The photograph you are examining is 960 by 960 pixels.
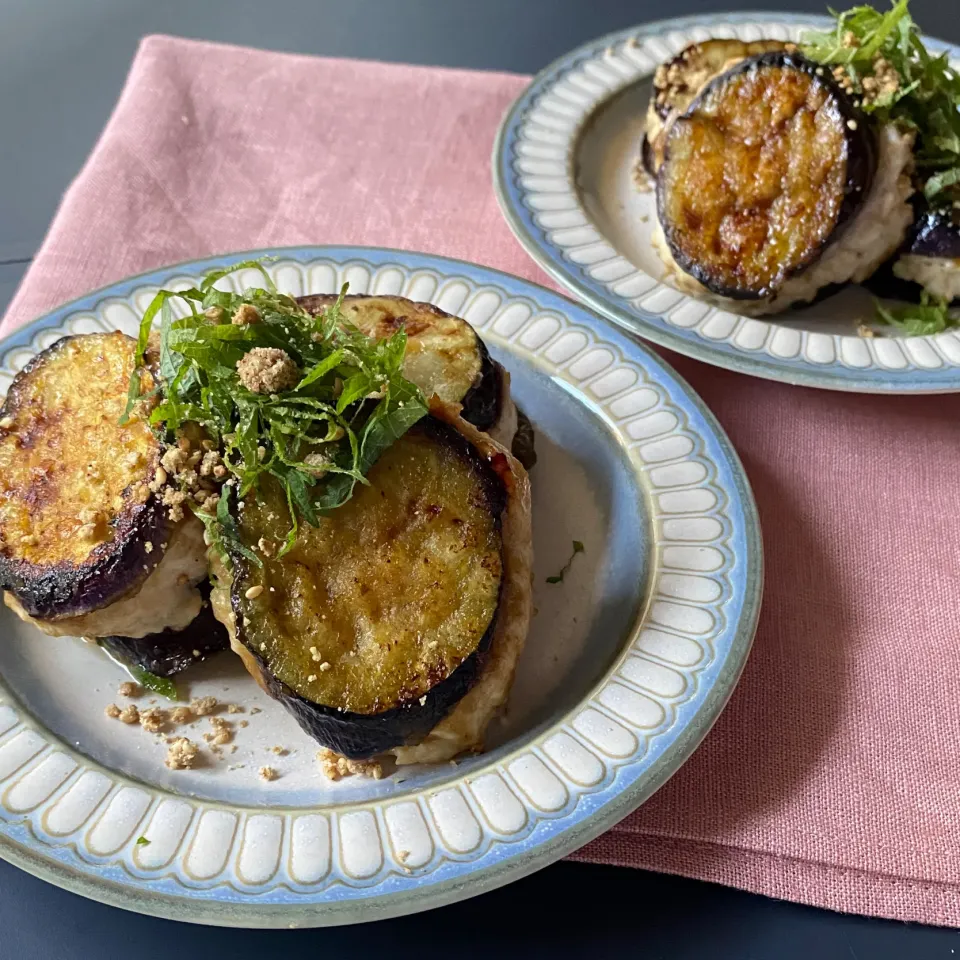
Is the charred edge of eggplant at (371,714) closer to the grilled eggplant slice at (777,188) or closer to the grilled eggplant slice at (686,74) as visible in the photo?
the grilled eggplant slice at (777,188)

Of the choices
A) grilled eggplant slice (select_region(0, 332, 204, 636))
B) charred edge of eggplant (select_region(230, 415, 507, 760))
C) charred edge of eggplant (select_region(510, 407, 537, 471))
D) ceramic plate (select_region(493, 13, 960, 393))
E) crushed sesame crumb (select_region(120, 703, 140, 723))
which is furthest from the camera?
ceramic plate (select_region(493, 13, 960, 393))

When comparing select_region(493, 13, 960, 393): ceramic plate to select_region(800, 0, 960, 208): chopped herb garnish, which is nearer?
select_region(493, 13, 960, 393): ceramic plate

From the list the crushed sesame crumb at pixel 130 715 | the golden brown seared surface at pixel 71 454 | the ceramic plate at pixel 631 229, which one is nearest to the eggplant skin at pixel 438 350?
the golden brown seared surface at pixel 71 454

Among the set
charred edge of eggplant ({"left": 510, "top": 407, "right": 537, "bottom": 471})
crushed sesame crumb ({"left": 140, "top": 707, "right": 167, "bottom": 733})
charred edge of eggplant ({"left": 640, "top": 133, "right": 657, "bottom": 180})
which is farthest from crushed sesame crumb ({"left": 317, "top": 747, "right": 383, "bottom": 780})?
charred edge of eggplant ({"left": 640, "top": 133, "right": 657, "bottom": 180})

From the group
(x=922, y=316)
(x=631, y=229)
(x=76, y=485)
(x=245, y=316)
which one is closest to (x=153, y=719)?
(x=76, y=485)

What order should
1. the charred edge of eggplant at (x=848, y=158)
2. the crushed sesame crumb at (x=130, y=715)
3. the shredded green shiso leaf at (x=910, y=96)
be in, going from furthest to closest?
the shredded green shiso leaf at (x=910, y=96) → the charred edge of eggplant at (x=848, y=158) → the crushed sesame crumb at (x=130, y=715)

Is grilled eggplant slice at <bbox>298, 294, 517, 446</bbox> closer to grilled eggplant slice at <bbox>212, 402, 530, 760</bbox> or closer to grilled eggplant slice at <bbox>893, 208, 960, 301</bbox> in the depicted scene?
grilled eggplant slice at <bbox>212, 402, 530, 760</bbox>

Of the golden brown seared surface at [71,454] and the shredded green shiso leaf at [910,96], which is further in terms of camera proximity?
the shredded green shiso leaf at [910,96]

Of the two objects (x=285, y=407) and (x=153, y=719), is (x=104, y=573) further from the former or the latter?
(x=285, y=407)
